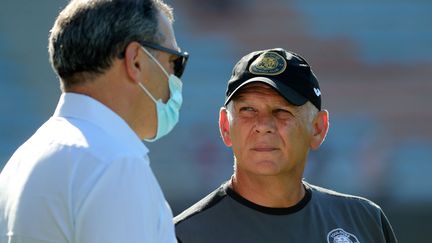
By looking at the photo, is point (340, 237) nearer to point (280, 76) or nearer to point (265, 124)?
point (265, 124)

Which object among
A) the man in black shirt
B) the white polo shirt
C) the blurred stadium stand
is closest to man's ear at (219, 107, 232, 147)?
the man in black shirt

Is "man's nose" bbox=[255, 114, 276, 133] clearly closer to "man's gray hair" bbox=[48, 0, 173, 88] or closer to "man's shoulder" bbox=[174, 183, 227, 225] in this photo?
"man's shoulder" bbox=[174, 183, 227, 225]

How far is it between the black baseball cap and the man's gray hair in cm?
77

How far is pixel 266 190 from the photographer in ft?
8.42

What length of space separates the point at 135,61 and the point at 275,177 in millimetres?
849

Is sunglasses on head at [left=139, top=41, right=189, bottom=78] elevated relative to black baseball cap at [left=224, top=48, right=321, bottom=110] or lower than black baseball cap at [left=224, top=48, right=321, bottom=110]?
elevated

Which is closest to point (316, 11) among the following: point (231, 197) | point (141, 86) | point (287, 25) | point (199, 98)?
point (287, 25)

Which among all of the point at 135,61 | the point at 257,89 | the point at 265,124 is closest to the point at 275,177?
the point at 265,124

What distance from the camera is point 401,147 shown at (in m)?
8.81

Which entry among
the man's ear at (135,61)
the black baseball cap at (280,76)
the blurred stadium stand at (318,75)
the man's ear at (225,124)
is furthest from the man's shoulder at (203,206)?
the blurred stadium stand at (318,75)

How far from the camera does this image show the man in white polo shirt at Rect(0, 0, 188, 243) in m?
1.65

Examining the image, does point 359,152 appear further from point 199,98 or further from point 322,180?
point 199,98

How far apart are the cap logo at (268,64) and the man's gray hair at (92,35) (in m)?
0.78

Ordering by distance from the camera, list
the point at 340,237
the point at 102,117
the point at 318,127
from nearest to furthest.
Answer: the point at 102,117, the point at 340,237, the point at 318,127
